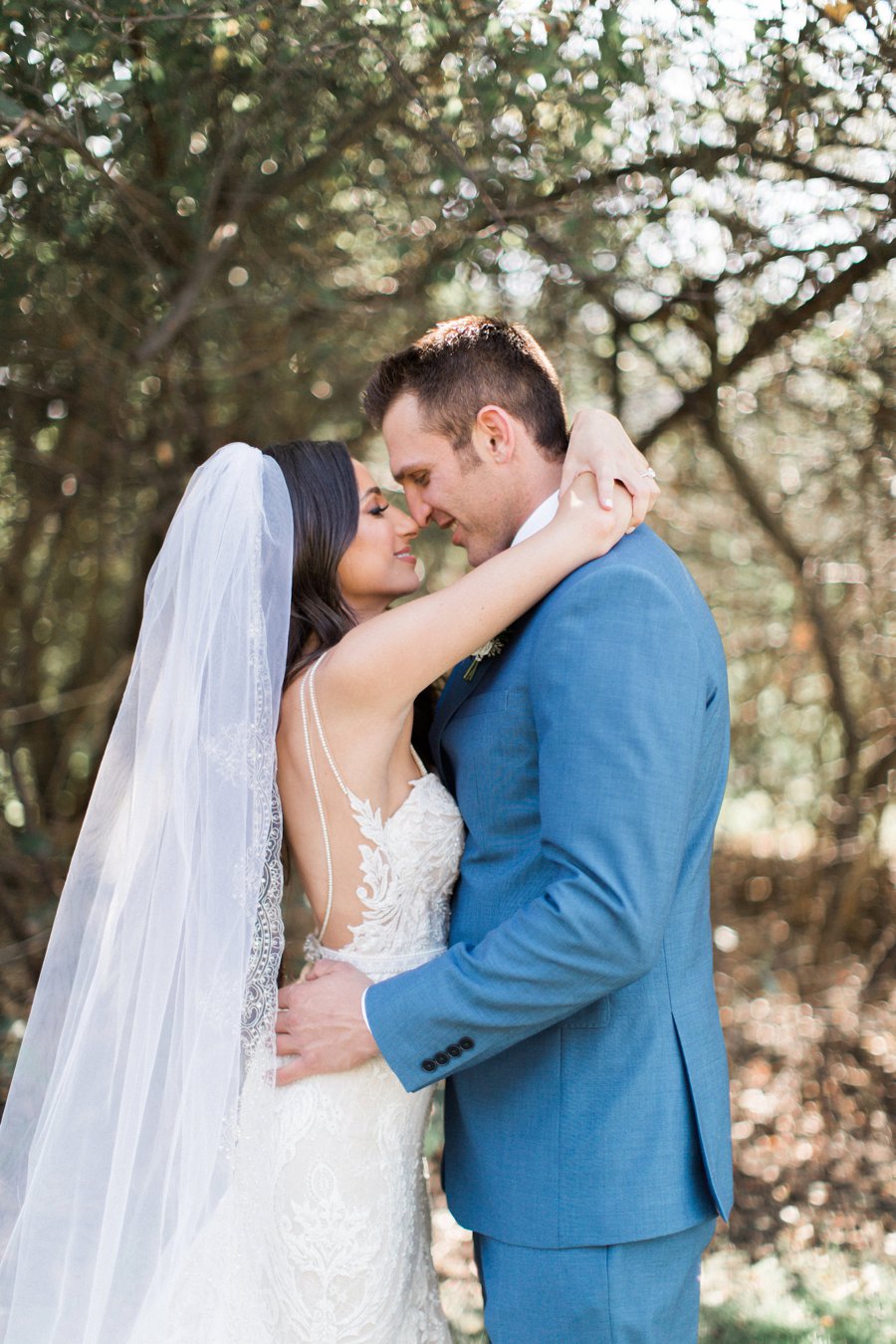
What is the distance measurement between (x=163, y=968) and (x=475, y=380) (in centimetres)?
128

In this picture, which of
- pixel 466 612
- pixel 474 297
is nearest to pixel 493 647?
pixel 466 612

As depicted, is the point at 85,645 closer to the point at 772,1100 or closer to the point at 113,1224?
the point at 772,1100

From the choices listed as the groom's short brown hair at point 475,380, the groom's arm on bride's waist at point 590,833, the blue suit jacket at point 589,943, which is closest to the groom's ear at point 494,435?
the groom's short brown hair at point 475,380

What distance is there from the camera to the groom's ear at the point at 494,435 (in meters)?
2.31

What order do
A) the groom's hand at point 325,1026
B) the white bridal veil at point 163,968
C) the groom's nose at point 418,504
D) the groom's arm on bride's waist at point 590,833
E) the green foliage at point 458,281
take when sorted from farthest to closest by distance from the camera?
the green foliage at point 458,281 → the groom's nose at point 418,504 → the groom's hand at point 325,1026 → the white bridal veil at point 163,968 → the groom's arm on bride's waist at point 590,833

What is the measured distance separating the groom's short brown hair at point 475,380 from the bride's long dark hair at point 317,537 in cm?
21

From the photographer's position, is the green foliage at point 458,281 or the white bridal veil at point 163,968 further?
the green foliage at point 458,281

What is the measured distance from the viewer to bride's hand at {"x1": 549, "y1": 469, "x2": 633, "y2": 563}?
2.04 metres

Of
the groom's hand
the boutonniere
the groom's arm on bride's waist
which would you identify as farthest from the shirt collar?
the groom's hand

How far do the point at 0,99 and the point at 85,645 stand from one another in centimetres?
360

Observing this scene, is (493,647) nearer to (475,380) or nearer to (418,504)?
(418,504)

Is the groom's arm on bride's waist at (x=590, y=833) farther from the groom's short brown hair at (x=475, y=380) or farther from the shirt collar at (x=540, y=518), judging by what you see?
the groom's short brown hair at (x=475, y=380)

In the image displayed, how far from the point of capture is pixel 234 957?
207 cm

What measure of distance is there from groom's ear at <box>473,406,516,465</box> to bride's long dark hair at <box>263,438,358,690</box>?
33cm
